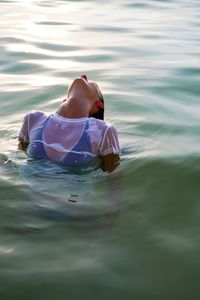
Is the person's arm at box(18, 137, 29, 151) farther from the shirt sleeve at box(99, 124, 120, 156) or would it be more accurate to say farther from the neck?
the shirt sleeve at box(99, 124, 120, 156)

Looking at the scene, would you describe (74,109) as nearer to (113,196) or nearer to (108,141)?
(108,141)

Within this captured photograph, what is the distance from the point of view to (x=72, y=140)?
14.7ft

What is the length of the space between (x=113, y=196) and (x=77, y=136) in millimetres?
579

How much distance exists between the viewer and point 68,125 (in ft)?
14.9

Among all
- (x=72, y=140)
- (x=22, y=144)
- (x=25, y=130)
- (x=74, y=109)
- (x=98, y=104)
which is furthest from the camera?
(x=22, y=144)

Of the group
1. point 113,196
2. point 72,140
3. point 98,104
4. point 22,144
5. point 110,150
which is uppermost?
point 98,104

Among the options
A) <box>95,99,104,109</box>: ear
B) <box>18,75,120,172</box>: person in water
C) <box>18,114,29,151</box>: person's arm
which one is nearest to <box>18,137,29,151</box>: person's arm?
<box>18,114,29,151</box>: person's arm

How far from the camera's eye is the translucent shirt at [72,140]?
176 inches

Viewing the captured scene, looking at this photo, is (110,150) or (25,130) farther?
(25,130)

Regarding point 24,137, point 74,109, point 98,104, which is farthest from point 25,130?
point 98,104

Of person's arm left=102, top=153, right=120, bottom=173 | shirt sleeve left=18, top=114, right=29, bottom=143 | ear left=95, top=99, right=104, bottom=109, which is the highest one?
ear left=95, top=99, right=104, bottom=109

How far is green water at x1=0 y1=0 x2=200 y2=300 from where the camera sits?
319cm

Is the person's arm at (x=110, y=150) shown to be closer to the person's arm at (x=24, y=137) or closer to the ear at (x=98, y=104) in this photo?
the ear at (x=98, y=104)

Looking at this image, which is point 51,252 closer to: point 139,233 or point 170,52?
point 139,233
